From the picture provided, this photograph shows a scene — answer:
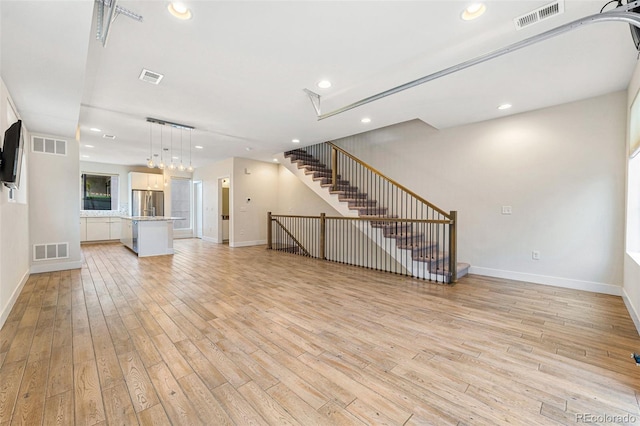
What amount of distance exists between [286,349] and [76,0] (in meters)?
2.85

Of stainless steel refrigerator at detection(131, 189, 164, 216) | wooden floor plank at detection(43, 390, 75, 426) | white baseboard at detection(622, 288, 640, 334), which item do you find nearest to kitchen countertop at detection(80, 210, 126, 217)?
stainless steel refrigerator at detection(131, 189, 164, 216)

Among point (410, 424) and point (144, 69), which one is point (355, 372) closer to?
point (410, 424)

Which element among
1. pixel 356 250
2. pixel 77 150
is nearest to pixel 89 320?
pixel 77 150

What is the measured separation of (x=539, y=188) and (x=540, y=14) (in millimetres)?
2960

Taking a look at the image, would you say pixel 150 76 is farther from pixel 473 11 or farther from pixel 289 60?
pixel 473 11

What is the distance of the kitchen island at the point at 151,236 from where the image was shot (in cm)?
639

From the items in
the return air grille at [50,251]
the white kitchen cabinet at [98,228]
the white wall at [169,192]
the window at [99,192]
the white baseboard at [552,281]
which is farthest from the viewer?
the white wall at [169,192]

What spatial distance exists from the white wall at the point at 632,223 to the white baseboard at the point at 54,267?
8430 millimetres

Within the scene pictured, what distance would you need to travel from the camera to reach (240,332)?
255 centimetres

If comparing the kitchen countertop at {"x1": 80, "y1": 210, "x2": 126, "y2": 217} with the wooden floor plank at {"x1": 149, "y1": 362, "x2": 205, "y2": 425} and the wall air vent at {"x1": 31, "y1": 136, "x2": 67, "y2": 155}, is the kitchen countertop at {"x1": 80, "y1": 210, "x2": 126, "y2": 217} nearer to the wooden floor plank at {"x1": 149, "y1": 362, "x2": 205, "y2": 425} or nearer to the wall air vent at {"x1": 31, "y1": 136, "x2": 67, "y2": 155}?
the wall air vent at {"x1": 31, "y1": 136, "x2": 67, "y2": 155}

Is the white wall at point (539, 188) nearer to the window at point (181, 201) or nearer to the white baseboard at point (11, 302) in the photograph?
the white baseboard at point (11, 302)

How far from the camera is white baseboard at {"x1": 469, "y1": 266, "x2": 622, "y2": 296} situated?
3709mm

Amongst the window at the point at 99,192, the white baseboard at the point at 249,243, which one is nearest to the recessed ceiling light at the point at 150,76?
the white baseboard at the point at 249,243

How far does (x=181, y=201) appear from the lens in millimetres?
10414
